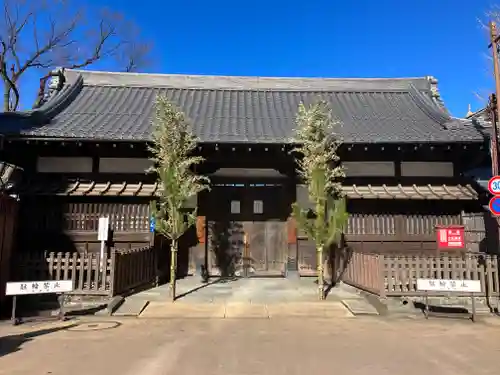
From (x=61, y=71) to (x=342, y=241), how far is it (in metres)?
13.6

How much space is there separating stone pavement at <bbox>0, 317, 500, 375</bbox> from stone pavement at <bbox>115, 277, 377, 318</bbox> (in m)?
0.63

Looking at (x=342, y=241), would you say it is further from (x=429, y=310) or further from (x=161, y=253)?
(x=161, y=253)

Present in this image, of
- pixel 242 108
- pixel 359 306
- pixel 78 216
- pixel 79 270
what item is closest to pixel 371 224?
pixel 359 306

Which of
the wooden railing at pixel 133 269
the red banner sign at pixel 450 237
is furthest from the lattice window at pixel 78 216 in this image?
the red banner sign at pixel 450 237

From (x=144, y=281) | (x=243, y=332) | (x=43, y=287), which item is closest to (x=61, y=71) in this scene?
(x=144, y=281)

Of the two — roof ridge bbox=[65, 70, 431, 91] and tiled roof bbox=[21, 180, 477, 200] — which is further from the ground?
roof ridge bbox=[65, 70, 431, 91]

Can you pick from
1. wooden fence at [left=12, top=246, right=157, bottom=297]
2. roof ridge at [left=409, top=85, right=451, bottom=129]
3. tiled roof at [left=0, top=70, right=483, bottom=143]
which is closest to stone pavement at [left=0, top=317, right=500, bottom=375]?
wooden fence at [left=12, top=246, right=157, bottom=297]

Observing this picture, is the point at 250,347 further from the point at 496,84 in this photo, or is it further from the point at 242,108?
the point at 242,108

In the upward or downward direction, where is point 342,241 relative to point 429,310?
upward

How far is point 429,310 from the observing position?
29.4 ft

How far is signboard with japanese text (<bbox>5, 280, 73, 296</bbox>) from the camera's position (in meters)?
7.62

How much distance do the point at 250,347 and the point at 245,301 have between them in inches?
155

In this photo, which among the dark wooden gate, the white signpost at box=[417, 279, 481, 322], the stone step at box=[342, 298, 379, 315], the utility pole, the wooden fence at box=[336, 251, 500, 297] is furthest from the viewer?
the dark wooden gate

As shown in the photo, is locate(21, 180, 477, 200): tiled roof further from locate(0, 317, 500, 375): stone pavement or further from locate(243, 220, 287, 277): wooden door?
locate(0, 317, 500, 375): stone pavement
